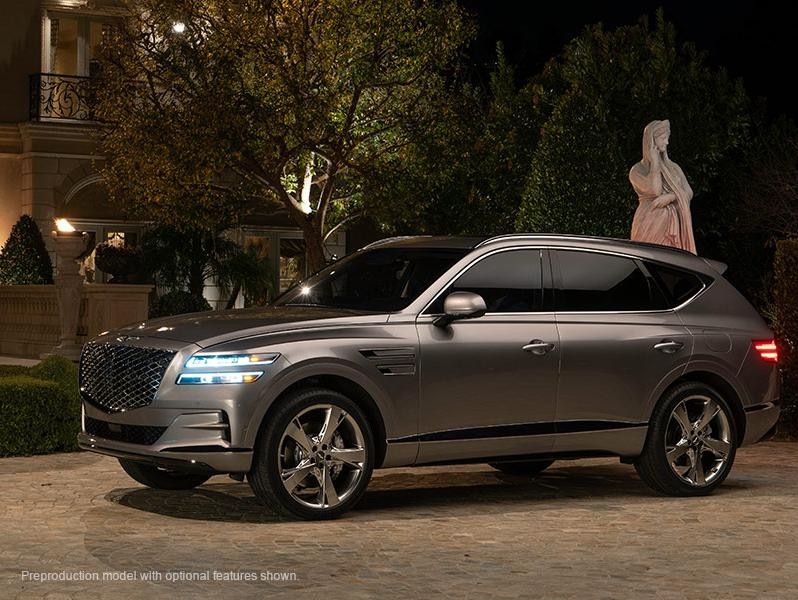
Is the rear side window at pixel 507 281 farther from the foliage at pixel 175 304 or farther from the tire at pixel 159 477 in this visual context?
the foliage at pixel 175 304

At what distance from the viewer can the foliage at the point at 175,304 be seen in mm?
29016

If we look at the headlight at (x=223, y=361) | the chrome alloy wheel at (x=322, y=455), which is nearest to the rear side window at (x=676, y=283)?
the chrome alloy wheel at (x=322, y=455)

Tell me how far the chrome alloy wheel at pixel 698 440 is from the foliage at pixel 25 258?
835 inches

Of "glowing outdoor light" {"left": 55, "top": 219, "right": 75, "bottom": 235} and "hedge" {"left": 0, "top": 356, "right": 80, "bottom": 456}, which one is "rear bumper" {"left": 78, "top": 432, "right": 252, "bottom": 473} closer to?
"hedge" {"left": 0, "top": 356, "right": 80, "bottom": 456}

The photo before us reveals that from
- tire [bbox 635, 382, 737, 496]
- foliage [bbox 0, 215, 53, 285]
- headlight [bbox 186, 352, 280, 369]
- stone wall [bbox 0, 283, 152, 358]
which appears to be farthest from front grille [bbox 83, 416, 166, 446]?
foliage [bbox 0, 215, 53, 285]

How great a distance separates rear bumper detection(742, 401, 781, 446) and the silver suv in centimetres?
1

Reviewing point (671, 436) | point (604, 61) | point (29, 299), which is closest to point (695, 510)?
point (671, 436)

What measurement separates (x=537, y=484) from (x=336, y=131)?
55.3 feet

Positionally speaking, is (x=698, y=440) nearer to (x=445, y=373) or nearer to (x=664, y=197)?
(x=445, y=373)

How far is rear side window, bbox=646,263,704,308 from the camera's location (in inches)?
441

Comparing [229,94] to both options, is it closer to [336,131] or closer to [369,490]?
[336,131]

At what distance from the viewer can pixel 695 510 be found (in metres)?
10.4

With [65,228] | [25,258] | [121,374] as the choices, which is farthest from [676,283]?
[25,258]

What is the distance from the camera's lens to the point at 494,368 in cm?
1008
